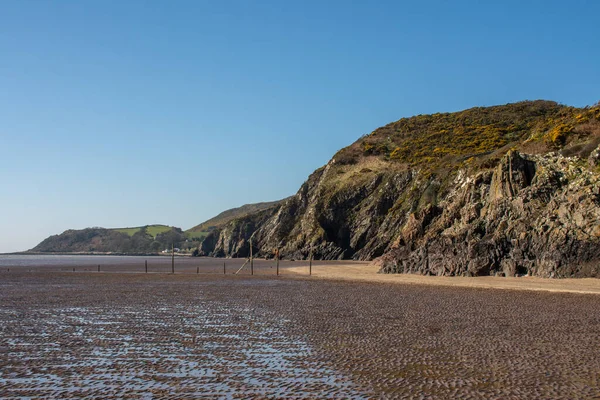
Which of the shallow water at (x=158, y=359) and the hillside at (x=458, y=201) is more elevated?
the hillside at (x=458, y=201)

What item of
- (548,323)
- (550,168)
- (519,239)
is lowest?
(548,323)

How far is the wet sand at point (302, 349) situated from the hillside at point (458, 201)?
15.7 metres

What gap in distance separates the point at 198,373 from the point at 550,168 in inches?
1806

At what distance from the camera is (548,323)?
20.1 metres

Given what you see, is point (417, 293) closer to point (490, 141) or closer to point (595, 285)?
point (595, 285)

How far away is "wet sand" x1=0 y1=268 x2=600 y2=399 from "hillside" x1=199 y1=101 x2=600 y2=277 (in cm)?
1569

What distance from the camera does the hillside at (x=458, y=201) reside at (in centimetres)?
4300

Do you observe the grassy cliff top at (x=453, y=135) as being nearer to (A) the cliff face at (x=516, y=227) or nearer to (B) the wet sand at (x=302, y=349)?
(A) the cliff face at (x=516, y=227)

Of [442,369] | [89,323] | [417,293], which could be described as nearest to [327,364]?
[442,369]

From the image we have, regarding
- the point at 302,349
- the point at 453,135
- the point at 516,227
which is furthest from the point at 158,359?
the point at 453,135

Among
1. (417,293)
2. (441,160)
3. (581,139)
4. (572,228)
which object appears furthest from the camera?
(441,160)

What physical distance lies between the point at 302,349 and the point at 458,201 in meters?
46.4

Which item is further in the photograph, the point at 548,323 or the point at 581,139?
the point at 581,139

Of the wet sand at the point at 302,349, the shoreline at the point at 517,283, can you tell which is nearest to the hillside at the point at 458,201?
the shoreline at the point at 517,283
